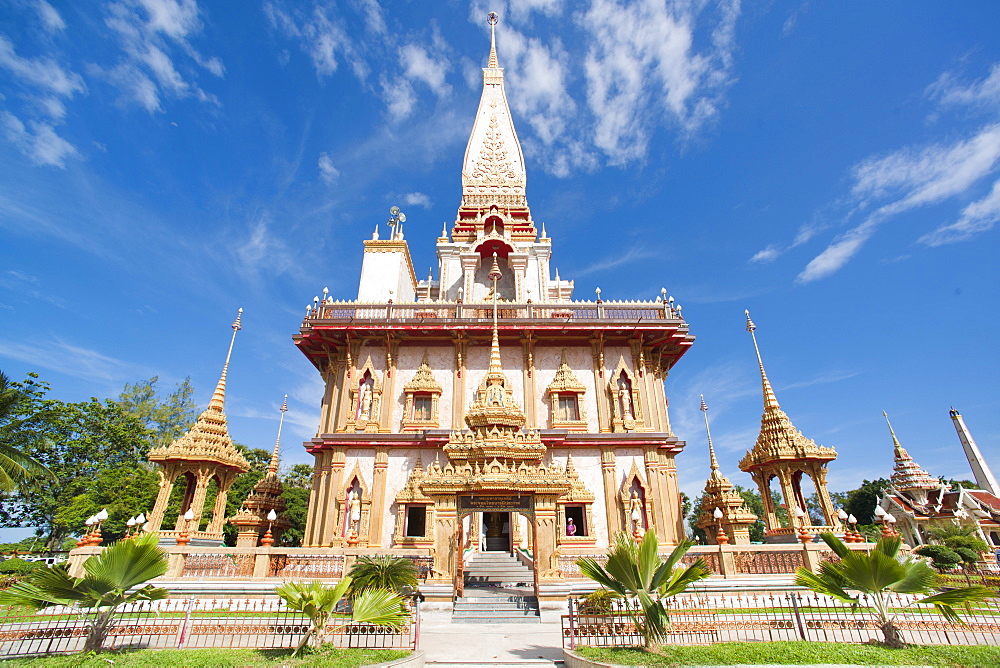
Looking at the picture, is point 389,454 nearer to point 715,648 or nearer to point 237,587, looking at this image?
point 237,587

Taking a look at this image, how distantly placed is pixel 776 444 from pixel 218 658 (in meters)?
18.9

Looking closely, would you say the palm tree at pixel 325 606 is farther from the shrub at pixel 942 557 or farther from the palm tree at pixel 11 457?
the shrub at pixel 942 557

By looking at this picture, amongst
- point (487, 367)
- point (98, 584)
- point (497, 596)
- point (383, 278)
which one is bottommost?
point (497, 596)

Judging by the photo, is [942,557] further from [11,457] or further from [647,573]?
[11,457]

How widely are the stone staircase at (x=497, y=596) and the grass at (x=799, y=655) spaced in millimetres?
3336

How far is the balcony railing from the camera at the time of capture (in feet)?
67.9

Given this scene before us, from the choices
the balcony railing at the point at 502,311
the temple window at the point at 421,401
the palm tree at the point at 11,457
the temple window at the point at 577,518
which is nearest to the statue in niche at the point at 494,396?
the temple window at the point at 421,401

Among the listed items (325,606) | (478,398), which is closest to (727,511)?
(478,398)

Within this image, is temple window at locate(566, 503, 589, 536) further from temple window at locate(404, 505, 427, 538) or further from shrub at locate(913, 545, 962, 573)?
shrub at locate(913, 545, 962, 573)

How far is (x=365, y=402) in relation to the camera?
19.9m

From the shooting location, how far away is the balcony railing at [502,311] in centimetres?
2069

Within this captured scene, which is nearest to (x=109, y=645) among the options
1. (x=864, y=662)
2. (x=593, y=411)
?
(x=864, y=662)

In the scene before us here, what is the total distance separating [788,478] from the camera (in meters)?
18.5

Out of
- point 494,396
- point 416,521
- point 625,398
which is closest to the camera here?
point 494,396
